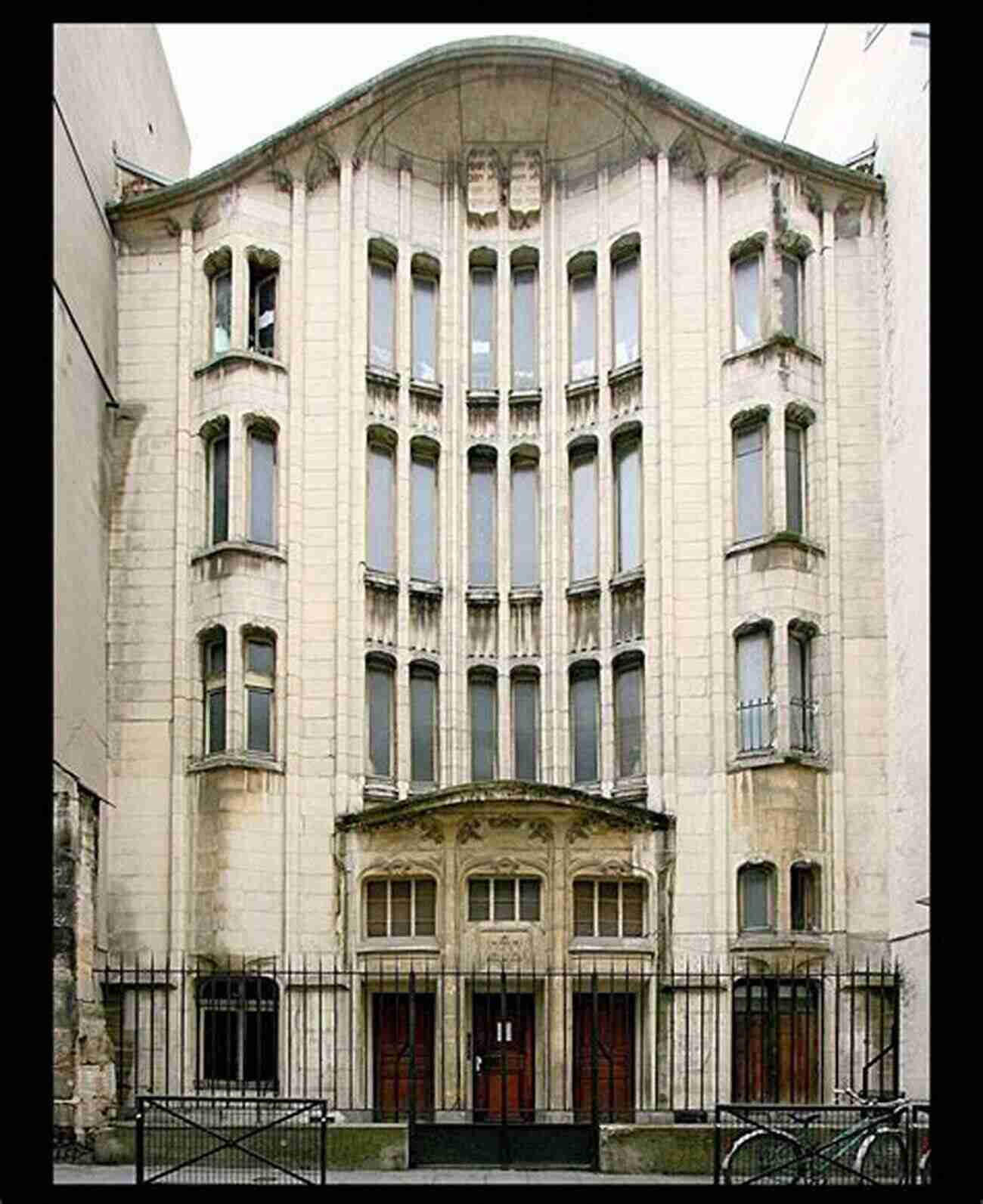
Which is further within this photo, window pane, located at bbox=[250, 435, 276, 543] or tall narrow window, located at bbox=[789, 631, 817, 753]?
window pane, located at bbox=[250, 435, 276, 543]

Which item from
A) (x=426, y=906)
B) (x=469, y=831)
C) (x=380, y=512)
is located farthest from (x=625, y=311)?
(x=426, y=906)

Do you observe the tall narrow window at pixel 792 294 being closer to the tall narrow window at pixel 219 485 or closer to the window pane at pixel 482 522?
the window pane at pixel 482 522

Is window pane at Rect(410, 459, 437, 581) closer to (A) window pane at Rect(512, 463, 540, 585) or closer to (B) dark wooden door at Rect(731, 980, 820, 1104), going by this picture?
(A) window pane at Rect(512, 463, 540, 585)

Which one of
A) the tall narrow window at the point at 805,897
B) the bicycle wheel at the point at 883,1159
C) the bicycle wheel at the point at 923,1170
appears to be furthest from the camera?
the tall narrow window at the point at 805,897

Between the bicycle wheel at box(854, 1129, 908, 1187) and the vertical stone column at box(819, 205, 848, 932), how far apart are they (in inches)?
219

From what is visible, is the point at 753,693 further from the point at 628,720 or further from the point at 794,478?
the point at 794,478

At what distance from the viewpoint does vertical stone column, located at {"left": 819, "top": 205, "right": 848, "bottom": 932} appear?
2420 centimetres

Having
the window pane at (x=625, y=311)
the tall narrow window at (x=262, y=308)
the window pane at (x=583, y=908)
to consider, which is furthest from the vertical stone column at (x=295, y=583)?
the window pane at (x=625, y=311)

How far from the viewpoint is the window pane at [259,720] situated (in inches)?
981

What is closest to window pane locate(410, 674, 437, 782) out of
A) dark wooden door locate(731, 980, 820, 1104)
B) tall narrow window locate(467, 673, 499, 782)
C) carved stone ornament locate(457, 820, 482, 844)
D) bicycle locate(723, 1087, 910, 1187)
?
tall narrow window locate(467, 673, 499, 782)

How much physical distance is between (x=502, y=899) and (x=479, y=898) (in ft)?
1.01

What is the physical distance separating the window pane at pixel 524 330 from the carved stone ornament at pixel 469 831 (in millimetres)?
6317
